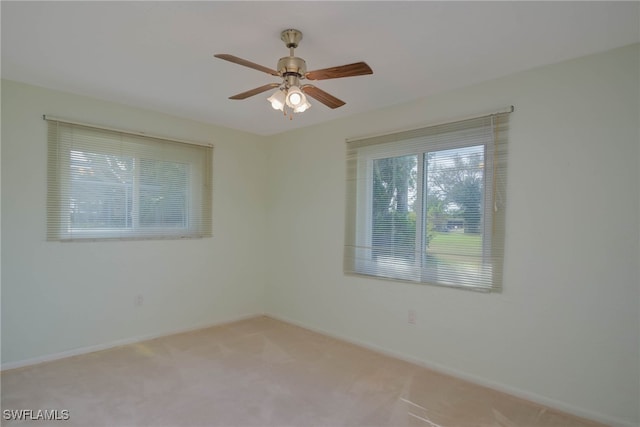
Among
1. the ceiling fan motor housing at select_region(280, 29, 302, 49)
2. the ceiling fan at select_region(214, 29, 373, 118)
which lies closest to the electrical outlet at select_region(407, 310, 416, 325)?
the ceiling fan at select_region(214, 29, 373, 118)

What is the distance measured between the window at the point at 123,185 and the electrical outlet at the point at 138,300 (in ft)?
2.00

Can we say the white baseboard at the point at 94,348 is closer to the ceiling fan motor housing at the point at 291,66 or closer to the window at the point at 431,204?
the window at the point at 431,204

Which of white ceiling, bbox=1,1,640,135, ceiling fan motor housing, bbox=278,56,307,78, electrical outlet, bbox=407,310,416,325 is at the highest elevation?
white ceiling, bbox=1,1,640,135

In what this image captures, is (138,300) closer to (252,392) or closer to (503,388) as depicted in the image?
(252,392)

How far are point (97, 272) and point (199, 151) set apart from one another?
5.24ft

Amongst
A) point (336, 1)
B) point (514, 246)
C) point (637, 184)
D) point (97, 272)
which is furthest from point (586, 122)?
point (97, 272)

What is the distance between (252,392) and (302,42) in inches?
94.6

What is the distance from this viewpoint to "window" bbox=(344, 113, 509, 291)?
8.84 ft

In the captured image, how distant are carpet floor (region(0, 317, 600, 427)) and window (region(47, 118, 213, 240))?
1173mm

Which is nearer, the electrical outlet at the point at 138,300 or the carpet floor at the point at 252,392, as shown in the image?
the carpet floor at the point at 252,392
